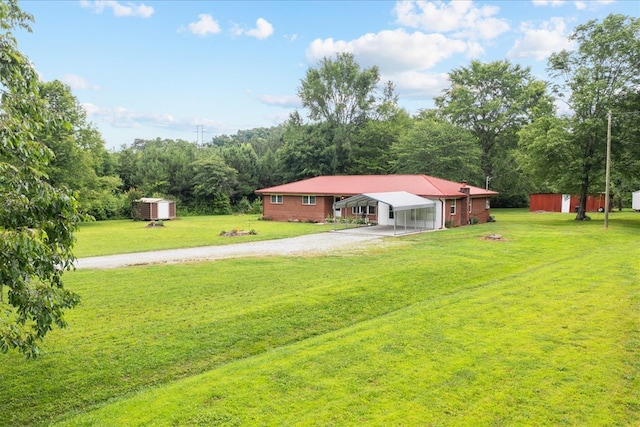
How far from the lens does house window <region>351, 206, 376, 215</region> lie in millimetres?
29062

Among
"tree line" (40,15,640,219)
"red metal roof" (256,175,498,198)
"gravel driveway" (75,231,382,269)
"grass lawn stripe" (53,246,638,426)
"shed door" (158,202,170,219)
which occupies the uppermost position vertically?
"tree line" (40,15,640,219)

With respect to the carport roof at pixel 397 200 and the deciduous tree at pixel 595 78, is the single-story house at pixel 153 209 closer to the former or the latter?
the carport roof at pixel 397 200

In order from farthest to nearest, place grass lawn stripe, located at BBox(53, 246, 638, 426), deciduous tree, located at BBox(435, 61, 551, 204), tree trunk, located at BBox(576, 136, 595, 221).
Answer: deciduous tree, located at BBox(435, 61, 551, 204) < tree trunk, located at BBox(576, 136, 595, 221) < grass lawn stripe, located at BBox(53, 246, 638, 426)

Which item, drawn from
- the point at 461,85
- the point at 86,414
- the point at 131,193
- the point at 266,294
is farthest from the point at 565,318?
the point at 461,85

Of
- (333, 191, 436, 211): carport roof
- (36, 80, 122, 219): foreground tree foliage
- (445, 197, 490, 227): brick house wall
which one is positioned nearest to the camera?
(333, 191, 436, 211): carport roof

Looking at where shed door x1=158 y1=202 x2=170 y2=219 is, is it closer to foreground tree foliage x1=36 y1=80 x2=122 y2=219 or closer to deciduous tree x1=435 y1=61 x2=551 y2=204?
foreground tree foliage x1=36 y1=80 x2=122 y2=219

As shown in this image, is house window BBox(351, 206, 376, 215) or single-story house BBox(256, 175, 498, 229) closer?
single-story house BBox(256, 175, 498, 229)

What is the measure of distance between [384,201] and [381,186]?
7.77m

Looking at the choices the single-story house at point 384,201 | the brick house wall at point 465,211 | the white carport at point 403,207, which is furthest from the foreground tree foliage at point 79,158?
the brick house wall at point 465,211

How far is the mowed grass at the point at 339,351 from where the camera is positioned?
526 centimetres

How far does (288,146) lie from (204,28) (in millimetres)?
21534

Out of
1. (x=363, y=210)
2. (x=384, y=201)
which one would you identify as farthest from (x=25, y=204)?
(x=363, y=210)

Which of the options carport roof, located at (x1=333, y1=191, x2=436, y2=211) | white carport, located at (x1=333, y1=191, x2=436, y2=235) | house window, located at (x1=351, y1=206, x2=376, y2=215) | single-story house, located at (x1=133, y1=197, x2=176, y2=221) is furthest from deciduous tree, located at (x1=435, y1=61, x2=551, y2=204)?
single-story house, located at (x1=133, y1=197, x2=176, y2=221)

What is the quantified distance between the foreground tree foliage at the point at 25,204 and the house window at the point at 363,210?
2496 cm
